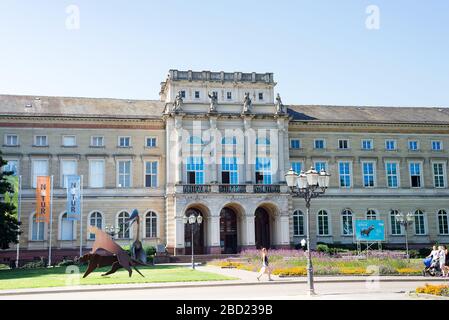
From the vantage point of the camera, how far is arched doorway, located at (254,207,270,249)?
57.7m

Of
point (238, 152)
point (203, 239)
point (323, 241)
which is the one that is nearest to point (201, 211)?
point (203, 239)

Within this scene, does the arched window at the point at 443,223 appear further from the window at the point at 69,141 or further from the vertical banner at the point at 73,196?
the window at the point at 69,141

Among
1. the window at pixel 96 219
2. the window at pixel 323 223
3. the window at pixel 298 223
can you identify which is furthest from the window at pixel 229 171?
the window at pixel 96 219

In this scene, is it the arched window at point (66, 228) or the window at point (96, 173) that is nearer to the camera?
the arched window at point (66, 228)

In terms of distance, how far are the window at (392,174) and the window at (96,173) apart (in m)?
29.6

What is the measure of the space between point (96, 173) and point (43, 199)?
6312 millimetres

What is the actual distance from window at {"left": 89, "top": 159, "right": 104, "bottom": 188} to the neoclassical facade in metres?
0.10

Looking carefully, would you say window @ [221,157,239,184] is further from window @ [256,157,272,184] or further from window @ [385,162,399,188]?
window @ [385,162,399,188]

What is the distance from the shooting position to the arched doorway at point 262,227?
57688 mm

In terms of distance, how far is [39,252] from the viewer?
5262cm

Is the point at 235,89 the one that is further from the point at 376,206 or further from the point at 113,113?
the point at 376,206

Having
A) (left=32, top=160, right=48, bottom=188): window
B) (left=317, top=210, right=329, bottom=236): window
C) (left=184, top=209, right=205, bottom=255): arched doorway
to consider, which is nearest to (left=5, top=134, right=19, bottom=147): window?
(left=32, top=160, right=48, bottom=188): window

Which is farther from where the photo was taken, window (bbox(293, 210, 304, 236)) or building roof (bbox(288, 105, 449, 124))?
building roof (bbox(288, 105, 449, 124))

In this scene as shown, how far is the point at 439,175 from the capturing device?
199ft
